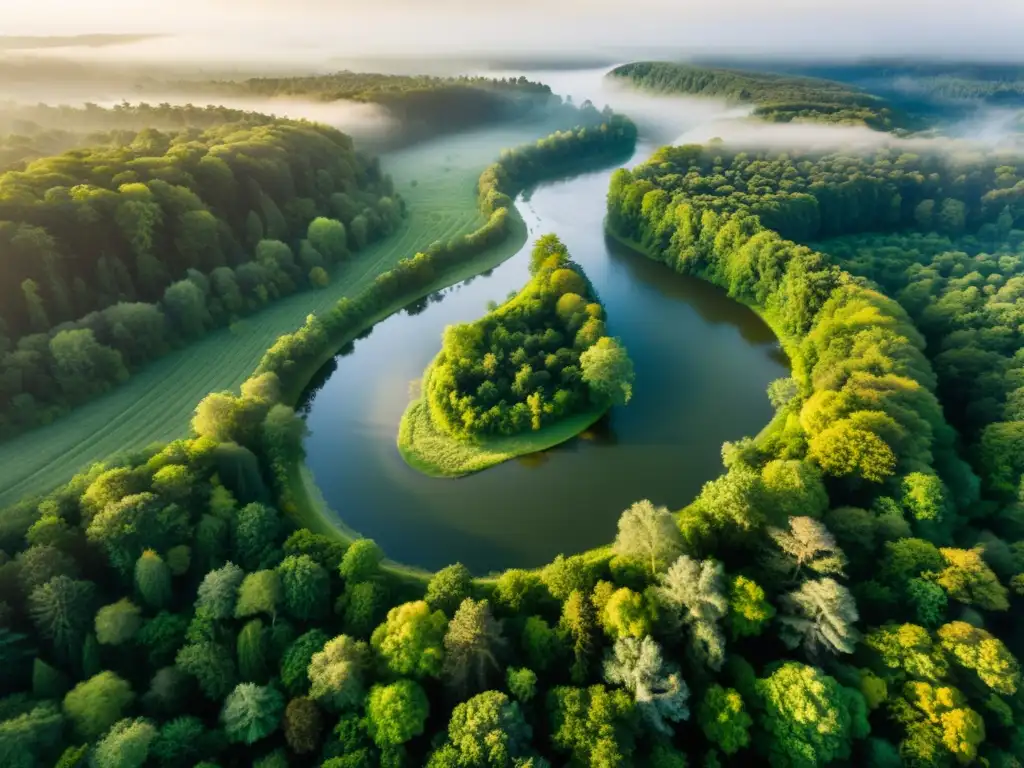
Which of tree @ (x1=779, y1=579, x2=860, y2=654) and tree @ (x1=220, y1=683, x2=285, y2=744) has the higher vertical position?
tree @ (x1=779, y1=579, x2=860, y2=654)

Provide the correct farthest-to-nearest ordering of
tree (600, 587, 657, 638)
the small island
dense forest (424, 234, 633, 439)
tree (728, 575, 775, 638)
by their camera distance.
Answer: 1. dense forest (424, 234, 633, 439)
2. the small island
3. tree (728, 575, 775, 638)
4. tree (600, 587, 657, 638)

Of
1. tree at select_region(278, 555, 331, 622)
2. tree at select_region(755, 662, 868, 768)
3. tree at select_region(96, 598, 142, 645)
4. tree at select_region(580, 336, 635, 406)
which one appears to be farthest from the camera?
tree at select_region(580, 336, 635, 406)

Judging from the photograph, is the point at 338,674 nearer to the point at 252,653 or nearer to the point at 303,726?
the point at 303,726

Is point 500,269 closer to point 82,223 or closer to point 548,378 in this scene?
point 548,378

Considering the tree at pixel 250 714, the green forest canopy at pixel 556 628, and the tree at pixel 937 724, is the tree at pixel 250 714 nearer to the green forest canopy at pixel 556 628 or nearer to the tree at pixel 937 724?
the green forest canopy at pixel 556 628

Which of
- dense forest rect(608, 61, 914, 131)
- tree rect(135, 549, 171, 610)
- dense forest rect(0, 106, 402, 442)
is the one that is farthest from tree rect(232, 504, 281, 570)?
dense forest rect(608, 61, 914, 131)

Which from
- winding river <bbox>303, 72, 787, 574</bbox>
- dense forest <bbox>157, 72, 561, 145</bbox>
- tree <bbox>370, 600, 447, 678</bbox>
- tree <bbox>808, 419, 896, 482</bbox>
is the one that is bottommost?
winding river <bbox>303, 72, 787, 574</bbox>

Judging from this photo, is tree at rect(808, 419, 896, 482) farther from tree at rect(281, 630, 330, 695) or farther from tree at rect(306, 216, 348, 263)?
tree at rect(306, 216, 348, 263)

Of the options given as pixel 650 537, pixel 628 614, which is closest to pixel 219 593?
pixel 628 614
